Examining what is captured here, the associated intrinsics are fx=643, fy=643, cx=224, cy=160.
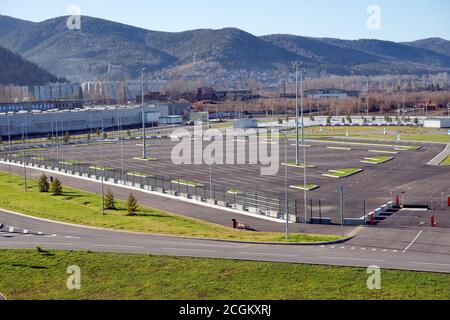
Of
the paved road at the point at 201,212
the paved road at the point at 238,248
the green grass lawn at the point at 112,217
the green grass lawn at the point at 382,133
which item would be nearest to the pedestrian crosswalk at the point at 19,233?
the paved road at the point at 238,248

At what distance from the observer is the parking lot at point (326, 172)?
178ft

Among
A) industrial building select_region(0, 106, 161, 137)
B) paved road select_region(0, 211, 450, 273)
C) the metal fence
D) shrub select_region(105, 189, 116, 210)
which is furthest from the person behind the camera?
industrial building select_region(0, 106, 161, 137)

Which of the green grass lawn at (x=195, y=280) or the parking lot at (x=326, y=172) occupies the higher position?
the parking lot at (x=326, y=172)

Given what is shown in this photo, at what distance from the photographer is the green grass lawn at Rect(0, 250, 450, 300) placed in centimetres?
2848

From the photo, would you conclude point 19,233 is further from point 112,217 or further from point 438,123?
point 438,123

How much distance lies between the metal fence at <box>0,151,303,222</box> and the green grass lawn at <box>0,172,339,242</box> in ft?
10.9

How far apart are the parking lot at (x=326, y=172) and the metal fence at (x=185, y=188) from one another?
3.45 feet

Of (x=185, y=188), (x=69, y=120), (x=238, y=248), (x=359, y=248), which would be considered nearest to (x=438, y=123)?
(x=69, y=120)

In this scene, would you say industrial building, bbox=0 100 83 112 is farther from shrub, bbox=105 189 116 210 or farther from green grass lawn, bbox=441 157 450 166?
shrub, bbox=105 189 116 210

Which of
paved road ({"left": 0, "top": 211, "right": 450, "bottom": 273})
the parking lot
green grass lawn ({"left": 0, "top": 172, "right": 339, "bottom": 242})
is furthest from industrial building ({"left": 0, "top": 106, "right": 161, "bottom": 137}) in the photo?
paved road ({"left": 0, "top": 211, "right": 450, "bottom": 273})

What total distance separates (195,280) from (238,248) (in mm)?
6846

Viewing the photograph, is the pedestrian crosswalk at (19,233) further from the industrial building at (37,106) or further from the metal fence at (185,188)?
the industrial building at (37,106)

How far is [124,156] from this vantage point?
299ft

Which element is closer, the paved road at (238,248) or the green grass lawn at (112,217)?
Result: the paved road at (238,248)
